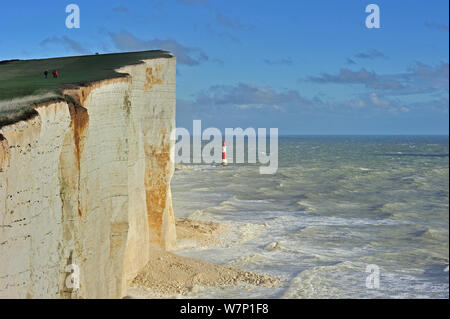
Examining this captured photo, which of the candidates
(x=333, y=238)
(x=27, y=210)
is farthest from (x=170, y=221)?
(x=27, y=210)

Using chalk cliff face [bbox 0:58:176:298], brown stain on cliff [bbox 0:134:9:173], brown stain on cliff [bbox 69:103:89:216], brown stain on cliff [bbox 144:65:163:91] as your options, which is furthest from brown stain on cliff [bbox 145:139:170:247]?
brown stain on cliff [bbox 0:134:9:173]

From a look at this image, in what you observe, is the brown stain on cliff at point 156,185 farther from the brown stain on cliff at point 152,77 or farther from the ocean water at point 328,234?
the brown stain on cliff at point 152,77

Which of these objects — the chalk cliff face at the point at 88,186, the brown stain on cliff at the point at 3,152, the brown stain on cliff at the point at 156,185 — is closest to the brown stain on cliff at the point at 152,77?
the chalk cliff face at the point at 88,186

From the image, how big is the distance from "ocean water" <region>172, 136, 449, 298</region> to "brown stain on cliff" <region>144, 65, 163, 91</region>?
471 centimetres

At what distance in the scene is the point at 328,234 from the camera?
17.1m

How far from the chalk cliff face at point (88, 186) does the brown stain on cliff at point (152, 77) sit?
0.02 metres

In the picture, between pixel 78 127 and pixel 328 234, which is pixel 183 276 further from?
pixel 328 234

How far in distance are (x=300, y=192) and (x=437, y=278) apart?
1607 centimetres

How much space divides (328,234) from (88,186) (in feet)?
35.5

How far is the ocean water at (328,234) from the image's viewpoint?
11789 mm

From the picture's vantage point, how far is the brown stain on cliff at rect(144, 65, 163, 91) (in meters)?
12.4

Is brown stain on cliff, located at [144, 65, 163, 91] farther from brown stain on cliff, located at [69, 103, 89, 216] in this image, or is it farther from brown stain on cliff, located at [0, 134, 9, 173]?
brown stain on cliff, located at [0, 134, 9, 173]
